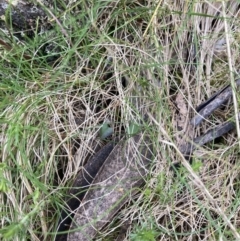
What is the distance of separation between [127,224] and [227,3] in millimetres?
784

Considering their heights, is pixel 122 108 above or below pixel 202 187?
above

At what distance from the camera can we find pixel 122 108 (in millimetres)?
1484

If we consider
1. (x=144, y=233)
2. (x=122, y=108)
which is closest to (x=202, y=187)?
(x=144, y=233)

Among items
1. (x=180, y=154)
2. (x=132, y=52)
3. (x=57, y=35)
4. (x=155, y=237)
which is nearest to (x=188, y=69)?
(x=132, y=52)

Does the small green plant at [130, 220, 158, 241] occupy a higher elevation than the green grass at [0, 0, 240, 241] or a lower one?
lower

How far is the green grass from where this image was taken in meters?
1.41

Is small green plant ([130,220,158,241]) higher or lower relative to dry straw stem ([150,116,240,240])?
lower

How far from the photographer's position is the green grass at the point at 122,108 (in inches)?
55.4

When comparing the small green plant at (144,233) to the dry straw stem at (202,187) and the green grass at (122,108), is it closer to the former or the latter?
the green grass at (122,108)

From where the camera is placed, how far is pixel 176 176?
1435 millimetres

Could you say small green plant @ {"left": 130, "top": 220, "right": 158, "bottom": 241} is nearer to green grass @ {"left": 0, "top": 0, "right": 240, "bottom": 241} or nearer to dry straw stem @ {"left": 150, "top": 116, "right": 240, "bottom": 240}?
green grass @ {"left": 0, "top": 0, "right": 240, "bottom": 241}

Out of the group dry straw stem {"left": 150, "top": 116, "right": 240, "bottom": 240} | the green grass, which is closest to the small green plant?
the green grass

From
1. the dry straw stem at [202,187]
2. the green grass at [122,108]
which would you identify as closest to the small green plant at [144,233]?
the green grass at [122,108]

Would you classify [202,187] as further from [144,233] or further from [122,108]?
[122,108]
